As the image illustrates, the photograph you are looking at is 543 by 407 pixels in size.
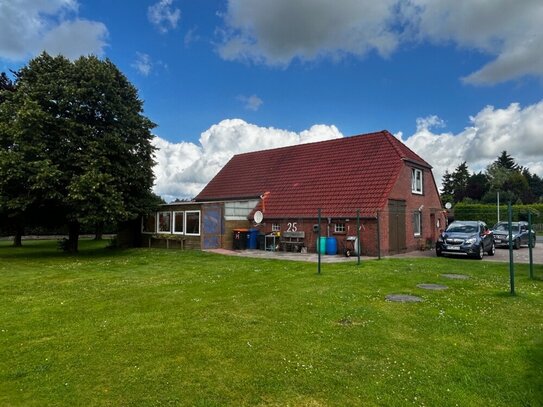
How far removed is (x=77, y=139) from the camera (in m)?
19.3

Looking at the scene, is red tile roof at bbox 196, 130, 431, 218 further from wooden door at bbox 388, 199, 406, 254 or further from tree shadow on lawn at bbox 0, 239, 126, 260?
tree shadow on lawn at bbox 0, 239, 126, 260

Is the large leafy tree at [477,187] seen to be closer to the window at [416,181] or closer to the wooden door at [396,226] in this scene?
the window at [416,181]

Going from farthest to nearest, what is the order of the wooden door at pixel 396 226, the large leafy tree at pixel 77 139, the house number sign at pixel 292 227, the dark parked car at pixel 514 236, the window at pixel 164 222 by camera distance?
the window at pixel 164 222
the dark parked car at pixel 514 236
the house number sign at pixel 292 227
the wooden door at pixel 396 226
the large leafy tree at pixel 77 139

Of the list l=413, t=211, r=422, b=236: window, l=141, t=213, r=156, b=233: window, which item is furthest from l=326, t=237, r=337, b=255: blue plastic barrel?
l=141, t=213, r=156, b=233: window

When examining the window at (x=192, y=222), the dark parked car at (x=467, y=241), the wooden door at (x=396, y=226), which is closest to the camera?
the dark parked car at (x=467, y=241)

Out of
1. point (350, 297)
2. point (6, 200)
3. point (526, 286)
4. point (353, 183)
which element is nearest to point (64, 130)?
point (6, 200)

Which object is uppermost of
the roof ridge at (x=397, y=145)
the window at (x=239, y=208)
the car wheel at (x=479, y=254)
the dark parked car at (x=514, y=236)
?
the roof ridge at (x=397, y=145)

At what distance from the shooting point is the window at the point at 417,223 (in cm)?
2320

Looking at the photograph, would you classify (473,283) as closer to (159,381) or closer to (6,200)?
(159,381)

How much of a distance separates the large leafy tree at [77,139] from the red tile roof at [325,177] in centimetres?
839

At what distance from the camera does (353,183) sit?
2191cm

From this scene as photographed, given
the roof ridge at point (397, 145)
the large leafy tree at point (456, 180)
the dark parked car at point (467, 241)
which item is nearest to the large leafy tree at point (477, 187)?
the large leafy tree at point (456, 180)

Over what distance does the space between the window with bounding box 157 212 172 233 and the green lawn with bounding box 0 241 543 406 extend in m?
14.3

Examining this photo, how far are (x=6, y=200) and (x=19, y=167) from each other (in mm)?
1755
